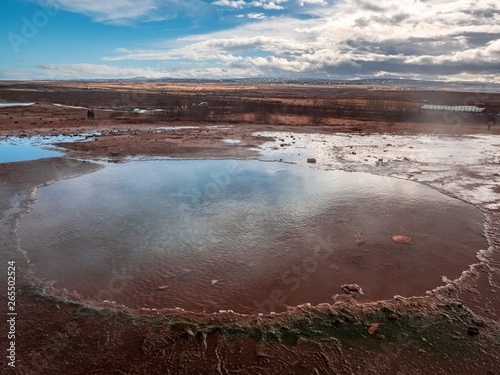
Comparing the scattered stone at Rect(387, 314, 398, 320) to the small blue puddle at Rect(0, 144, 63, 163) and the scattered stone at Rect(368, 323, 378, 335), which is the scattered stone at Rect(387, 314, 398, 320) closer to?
the scattered stone at Rect(368, 323, 378, 335)

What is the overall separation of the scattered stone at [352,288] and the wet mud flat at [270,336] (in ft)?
0.90

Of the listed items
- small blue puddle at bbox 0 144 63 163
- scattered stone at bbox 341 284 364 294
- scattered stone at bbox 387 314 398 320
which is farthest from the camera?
small blue puddle at bbox 0 144 63 163

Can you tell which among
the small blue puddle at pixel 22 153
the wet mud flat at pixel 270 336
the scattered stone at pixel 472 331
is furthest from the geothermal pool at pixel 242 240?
the small blue puddle at pixel 22 153

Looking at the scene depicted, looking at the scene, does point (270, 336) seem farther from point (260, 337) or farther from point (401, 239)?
point (401, 239)

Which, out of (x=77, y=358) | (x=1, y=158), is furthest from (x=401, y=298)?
(x=1, y=158)

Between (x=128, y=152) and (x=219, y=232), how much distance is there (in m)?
11.4

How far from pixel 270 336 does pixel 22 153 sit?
1746 cm

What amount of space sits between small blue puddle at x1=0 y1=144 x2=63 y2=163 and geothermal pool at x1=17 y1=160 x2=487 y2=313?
506 centimetres

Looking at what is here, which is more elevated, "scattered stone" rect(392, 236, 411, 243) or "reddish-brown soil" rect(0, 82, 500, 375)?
"scattered stone" rect(392, 236, 411, 243)

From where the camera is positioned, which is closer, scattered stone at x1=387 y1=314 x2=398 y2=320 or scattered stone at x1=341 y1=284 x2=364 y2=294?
scattered stone at x1=387 y1=314 x2=398 y2=320

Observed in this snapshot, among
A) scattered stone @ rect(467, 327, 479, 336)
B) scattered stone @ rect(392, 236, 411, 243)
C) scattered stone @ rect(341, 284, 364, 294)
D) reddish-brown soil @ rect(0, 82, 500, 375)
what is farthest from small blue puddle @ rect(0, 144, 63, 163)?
scattered stone @ rect(467, 327, 479, 336)

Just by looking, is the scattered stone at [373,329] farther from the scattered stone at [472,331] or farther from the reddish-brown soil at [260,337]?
the scattered stone at [472,331]

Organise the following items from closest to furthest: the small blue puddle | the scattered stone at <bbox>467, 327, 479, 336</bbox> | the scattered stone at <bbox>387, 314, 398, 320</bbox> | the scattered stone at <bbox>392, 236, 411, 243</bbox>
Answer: the scattered stone at <bbox>467, 327, 479, 336</bbox> → the scattered stone at <bbox>387, 314, 398, 320</bbox> → the scattered stone at <bbox>392, 236, 411, 243</bbox> → the small blue puddle

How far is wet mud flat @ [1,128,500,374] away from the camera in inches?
169
